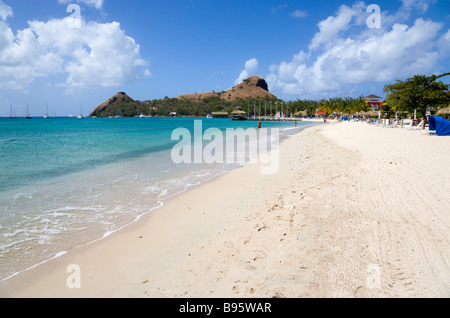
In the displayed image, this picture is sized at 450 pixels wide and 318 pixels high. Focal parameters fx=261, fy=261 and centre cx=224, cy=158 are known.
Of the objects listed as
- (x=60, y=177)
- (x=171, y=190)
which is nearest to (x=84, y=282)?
(x=171, y=190)

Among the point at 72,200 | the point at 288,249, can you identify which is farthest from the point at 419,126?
the point at 72,200

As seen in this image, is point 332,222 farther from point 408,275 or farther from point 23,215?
point 23,215

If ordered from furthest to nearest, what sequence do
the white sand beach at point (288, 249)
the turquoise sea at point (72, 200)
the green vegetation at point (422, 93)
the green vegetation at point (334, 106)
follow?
the green vegetation at point (334, 106)
the green vegetation at point (422, 93)
the turquoise sea at point (72, 200)
the white sand beach at point (288, 249)

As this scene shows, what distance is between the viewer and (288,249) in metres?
3.86

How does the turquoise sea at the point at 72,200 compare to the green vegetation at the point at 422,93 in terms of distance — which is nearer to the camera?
the turquoise sea at the point at 72,200

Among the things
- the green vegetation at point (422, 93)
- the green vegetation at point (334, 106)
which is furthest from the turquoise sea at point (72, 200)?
the green vegetation at point (334, 106)

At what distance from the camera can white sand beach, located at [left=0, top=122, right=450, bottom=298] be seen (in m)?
3.09

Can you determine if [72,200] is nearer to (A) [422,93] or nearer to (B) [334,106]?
(A) [422,93]

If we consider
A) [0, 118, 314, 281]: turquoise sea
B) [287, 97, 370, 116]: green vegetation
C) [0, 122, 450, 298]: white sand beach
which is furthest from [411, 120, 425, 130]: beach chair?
[287, 97, 370, 116]: green vegetation

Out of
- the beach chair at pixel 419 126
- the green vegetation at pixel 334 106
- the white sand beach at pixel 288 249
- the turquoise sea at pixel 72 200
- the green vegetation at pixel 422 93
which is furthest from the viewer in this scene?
the green vegetation at pixel 334 106

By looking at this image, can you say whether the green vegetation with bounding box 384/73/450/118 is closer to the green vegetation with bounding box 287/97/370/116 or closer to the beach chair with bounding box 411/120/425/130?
the beach chair with bounding box 411/120/425/130

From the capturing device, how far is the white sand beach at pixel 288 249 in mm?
3086

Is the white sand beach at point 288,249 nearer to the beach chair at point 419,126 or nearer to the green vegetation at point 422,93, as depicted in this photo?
the beach chair at point 419,126
